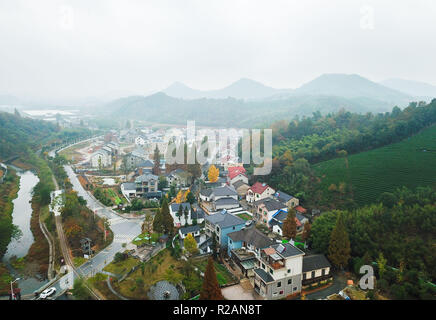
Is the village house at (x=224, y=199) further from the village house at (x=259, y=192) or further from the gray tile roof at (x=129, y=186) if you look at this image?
the gray tile roof at (x=129, y=186)

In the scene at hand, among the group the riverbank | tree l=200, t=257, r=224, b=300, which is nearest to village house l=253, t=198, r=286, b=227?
tree l=200, t=257, r=224, b=300

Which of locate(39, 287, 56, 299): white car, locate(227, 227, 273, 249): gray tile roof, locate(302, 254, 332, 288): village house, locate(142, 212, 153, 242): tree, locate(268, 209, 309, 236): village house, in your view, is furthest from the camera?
locate(268, 209, 309, 236): village house

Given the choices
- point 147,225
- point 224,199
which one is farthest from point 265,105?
point 147,225

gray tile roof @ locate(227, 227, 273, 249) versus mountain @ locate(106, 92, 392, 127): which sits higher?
mountain @ locate(106, 92, 392, 127)

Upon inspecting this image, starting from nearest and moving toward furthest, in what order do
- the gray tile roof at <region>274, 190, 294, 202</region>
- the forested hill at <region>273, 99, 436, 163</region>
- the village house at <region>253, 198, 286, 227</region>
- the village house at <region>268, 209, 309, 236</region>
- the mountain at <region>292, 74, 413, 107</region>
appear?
the village house at <region>268, 209, 309, 236</region> < the village house at <region>253, 198, 286, 227</region> < the gray tile roof at <region>274, 190, 294, 202</region> < the forested hill at <region>273, 99, 436, 163</region> < the mountain at <region>292, 74, 413, 107</region>

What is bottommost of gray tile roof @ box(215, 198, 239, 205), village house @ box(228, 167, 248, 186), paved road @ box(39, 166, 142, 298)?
paved road @ box(39, 166, 142, 298)

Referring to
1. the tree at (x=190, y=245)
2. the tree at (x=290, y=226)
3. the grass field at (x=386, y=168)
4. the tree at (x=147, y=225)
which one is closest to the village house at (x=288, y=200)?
the grass field at (x=386, y=168)

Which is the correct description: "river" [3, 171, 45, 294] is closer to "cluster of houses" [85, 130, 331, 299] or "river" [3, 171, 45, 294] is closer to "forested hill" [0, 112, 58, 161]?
"forested hill" [0, 112, 58, 161]

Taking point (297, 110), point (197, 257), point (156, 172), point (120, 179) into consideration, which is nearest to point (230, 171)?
point (156, 172)

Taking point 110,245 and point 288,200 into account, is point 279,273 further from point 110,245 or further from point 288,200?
point 288,200
